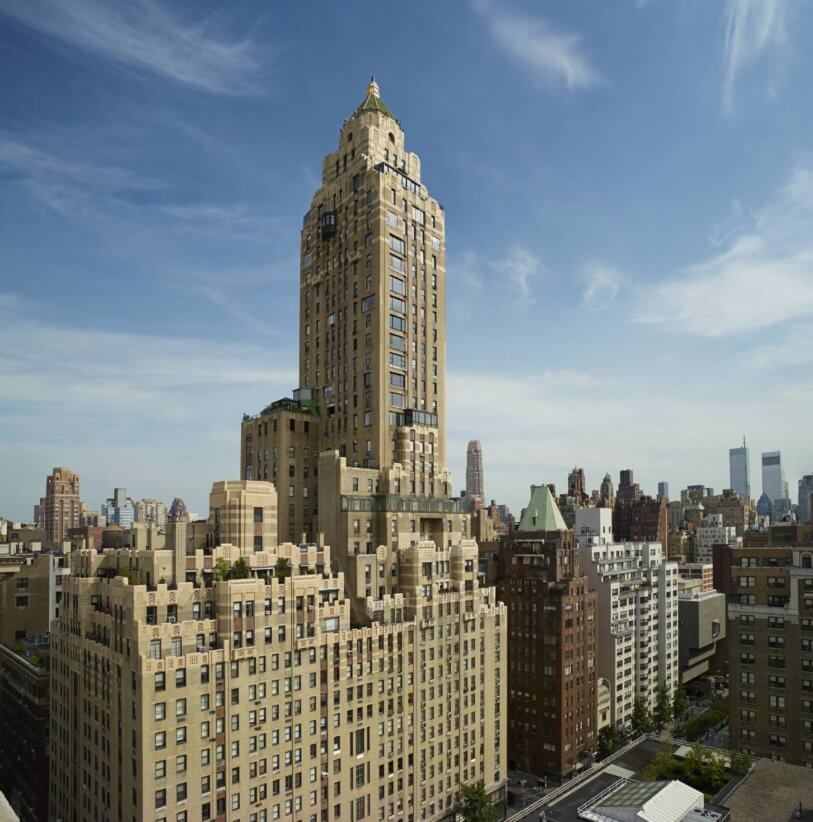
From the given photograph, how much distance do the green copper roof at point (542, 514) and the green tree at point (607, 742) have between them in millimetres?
47299

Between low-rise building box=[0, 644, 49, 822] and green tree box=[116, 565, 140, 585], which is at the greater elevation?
green tree box=[116, 565, 140, 585]

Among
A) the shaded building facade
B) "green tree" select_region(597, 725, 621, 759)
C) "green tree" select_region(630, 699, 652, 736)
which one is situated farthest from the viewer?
"green tree" select_region(630, 699, 652, 736)

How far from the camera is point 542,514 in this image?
174m

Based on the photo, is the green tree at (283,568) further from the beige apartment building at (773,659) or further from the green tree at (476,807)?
the beige apartment building at (773,659)

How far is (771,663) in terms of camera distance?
12950cm

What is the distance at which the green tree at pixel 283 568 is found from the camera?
103m

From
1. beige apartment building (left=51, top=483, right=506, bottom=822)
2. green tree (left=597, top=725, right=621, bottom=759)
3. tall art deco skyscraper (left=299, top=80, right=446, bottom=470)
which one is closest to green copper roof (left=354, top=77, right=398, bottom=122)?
tall art deco skyscraper (left=299, top=80, right=446, bottom=470)

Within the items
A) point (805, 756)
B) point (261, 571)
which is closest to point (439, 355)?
point (261, 571)

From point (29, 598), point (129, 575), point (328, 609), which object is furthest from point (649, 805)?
point (29, 598)

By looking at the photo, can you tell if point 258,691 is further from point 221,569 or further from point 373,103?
point 373,103

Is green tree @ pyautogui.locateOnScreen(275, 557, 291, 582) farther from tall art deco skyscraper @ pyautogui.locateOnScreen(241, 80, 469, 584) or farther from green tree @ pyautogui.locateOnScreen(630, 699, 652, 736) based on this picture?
green tree @ pyautogui.locateOnScreen(630, 699, 652, 736)

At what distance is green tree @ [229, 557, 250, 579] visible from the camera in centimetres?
9825

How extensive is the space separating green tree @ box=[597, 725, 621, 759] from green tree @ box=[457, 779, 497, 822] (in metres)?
55.3

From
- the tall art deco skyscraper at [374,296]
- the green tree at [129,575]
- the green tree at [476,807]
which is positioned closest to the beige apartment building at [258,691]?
the green tree at [129,575]
